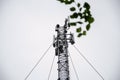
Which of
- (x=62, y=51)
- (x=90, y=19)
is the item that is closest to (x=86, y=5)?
(x=90, y=19)

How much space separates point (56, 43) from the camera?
8.85 meters

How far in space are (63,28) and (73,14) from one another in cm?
535

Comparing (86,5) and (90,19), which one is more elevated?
(86,5)

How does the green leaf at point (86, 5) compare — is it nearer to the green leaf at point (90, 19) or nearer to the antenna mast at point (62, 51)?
the green leaf at point (90, 19)

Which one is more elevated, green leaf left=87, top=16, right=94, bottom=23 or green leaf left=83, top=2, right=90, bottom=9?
green leaf left=83, top=2, right=90, bottom=9

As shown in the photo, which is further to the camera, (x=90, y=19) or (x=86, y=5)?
(x=90, y=19)

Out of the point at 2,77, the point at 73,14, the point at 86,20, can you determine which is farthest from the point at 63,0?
the point at 2,77

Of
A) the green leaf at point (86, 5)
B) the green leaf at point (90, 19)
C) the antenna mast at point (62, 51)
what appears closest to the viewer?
the green leaf at point (86, 5)

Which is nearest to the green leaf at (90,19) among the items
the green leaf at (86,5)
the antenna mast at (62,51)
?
the green leaf at (86,5)

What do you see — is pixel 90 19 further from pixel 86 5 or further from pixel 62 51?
pixel 62 51

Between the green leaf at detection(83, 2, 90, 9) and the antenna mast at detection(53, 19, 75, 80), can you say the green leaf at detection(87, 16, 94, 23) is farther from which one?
the antenna mast at detection(53, 19, 75, 80)

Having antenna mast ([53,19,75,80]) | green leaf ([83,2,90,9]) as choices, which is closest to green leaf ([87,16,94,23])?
green leaf ([83,2,90,9])

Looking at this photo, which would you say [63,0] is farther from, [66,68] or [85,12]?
[66,68]

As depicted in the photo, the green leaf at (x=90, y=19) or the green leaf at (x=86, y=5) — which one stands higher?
the green leaf at (x=86, y=5)
